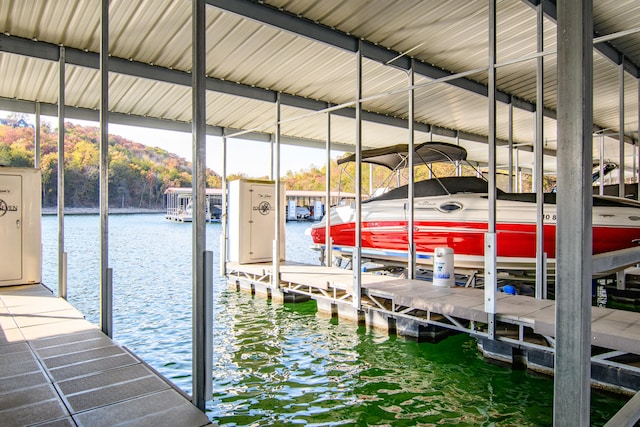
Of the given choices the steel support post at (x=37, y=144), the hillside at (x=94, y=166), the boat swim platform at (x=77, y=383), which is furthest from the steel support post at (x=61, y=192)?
the hillside at (x=94, y=166)

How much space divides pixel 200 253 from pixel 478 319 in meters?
2.99

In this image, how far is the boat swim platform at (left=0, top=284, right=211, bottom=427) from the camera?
231cm

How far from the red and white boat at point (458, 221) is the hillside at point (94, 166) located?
31.3 metres

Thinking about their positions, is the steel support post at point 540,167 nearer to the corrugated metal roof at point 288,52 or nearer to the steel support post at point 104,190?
the corrugated metal roof at point 288,52

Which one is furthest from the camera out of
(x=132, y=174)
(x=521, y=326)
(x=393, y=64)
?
(x=132, y=174)

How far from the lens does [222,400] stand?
376 cm


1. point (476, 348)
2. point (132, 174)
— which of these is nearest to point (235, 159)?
point (132, 174)

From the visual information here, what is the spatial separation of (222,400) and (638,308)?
20.9 feet

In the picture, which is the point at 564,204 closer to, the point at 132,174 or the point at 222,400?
the point at 222,400

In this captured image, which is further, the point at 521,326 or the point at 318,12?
the point at 318,12

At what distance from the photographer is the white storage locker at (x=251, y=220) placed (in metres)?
8.72

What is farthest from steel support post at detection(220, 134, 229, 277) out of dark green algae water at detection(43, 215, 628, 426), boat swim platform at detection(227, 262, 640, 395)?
boat swim platform at detection(227, 262, 640, 395)

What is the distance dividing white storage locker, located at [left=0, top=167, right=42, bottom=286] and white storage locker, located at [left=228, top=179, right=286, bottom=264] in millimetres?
3365

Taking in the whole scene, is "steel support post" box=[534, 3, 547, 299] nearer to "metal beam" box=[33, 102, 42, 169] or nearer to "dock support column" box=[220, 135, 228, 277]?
"dock support column" box=[220, 135, 228, 277]
